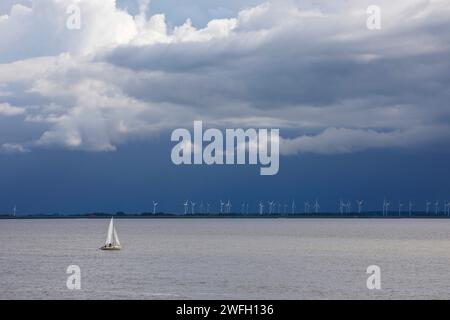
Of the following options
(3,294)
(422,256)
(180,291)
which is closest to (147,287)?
(180,291)

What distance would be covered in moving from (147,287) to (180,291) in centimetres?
674

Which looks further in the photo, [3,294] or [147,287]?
[147,287]

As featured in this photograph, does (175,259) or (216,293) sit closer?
(216,293)

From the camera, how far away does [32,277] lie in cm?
12581
